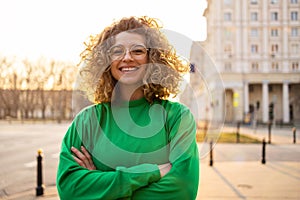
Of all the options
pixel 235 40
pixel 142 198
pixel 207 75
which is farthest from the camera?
pixel 235 40

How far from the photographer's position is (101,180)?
76.4 inches

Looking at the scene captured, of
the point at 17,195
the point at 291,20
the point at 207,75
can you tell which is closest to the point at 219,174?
the point at 17,195

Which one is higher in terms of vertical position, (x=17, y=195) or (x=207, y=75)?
(x=207, y=75)

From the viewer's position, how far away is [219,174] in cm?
971

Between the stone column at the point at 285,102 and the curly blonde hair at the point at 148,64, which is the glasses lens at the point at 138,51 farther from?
the stone column at the point at 285,102

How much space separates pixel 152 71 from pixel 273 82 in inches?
2453

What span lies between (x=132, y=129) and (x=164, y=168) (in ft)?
0.92

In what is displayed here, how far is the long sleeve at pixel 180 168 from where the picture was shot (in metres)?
1.95

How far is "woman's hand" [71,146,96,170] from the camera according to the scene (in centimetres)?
210

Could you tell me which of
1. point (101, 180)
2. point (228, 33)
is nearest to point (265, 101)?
point (228, 33)

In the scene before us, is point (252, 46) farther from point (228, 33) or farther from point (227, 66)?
point (227, 66)

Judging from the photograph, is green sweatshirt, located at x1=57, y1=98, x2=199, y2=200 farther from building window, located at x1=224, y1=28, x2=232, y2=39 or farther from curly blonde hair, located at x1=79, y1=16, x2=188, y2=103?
building window, located at x1=224, y1=28, x2=232, y2=39

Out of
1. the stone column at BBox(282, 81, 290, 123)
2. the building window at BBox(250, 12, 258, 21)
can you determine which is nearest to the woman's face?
the building window at BBox(250, 12, 258, 21)

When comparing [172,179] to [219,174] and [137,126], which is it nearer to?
[137,126]
